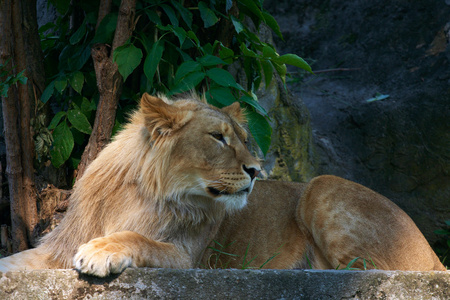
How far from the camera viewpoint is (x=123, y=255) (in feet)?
7.04

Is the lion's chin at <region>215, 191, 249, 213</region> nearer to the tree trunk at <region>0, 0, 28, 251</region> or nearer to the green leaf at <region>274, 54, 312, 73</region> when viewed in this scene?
the green leaf at <region>274, 54, 312, 73</region>

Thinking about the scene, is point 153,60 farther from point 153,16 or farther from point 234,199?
point 234,199

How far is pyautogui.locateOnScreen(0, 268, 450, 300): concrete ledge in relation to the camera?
188 centimetres

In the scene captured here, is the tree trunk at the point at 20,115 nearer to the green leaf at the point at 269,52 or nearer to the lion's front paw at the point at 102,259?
the lion's front paw at the point at 102,259

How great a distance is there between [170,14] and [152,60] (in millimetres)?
362

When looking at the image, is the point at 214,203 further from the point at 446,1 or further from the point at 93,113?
the point at 446,1

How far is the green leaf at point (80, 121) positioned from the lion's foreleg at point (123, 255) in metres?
1.12

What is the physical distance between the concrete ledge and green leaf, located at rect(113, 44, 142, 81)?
1.55 metres

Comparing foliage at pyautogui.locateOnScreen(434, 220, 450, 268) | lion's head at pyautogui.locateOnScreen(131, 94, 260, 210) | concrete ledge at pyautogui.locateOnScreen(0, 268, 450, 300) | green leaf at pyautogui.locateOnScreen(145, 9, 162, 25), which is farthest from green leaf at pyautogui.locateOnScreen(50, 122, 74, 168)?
foliage at pyautogui.locateOnScreen(434, 220, 450, 268)

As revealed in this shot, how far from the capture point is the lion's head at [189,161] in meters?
2.73

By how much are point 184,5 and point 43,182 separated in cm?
151

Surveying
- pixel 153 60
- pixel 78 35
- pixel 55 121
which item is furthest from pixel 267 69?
pixel 55 121

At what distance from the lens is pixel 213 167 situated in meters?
2.74

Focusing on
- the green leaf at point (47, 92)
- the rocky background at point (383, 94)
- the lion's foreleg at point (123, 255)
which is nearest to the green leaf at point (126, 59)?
the green leaf at point (47, 92)
